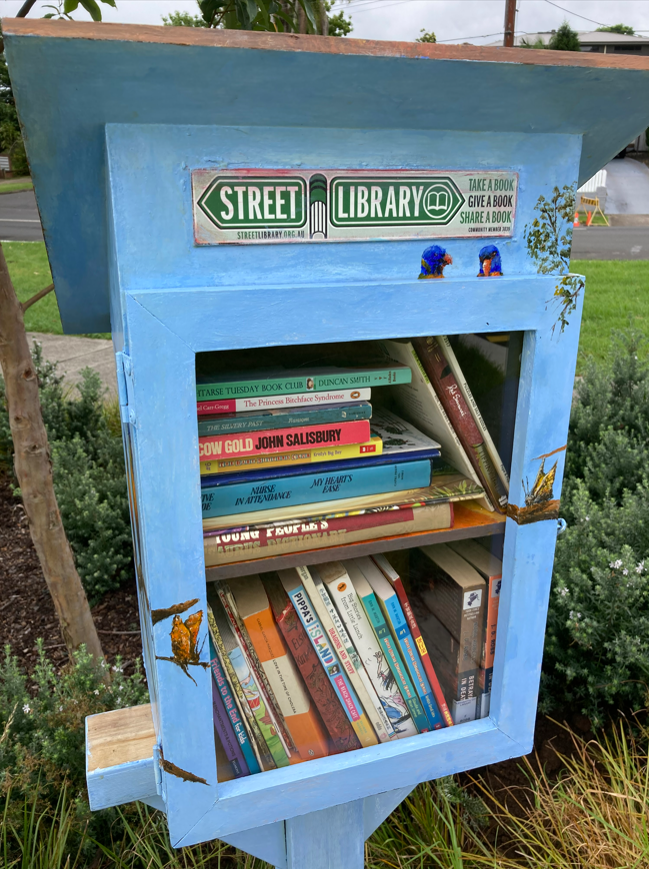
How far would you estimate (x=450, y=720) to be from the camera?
1.19 m

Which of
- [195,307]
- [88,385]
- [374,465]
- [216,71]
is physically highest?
[216,71]

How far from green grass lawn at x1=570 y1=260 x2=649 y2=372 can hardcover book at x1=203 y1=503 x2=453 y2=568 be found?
12.6 ft

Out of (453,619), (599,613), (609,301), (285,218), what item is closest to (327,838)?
(453,619)

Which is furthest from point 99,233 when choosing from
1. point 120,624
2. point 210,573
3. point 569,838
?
point 120,624

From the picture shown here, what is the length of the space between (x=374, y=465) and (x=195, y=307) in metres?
0.40

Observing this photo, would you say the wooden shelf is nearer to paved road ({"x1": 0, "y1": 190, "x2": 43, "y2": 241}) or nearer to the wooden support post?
the wooden support post

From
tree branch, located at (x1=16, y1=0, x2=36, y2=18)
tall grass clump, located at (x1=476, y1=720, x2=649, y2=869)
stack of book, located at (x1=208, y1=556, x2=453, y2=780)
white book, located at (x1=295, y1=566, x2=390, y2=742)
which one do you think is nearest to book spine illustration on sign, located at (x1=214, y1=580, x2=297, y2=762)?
stack of book, located at (x1=208, y1=556, x2=453, y2=780)

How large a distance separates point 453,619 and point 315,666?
26 centimetres

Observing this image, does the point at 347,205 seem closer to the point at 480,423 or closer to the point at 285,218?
the point at 285,218

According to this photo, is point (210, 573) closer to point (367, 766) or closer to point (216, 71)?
point (367, 766)

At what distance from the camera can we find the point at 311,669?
1.12 meters

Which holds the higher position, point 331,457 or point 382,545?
point 331,457

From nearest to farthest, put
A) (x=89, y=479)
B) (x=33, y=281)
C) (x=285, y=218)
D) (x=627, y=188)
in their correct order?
(x=285, y=218), (x=89, y=479), (x=33, y=281), (x=627, y=188)

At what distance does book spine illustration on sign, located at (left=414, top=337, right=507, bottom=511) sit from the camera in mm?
1040
